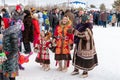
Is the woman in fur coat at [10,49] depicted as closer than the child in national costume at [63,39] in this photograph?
Yes

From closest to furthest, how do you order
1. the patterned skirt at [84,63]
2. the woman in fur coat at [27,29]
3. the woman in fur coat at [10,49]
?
the woman in fur coat at [10,49], the patterned skirt at [84,63], the woman in fur coat at [27,29]

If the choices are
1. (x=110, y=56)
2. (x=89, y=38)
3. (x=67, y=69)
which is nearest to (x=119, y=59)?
(x=110, y=56)

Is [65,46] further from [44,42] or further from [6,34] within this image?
[6,34]

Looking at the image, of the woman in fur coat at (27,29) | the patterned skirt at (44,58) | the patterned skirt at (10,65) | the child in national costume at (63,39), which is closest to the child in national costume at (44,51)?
the patterned skirt at (44,58)

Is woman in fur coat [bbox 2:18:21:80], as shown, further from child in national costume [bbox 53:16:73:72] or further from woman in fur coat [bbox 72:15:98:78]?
child in national costume [bbox 53:16:73:72]

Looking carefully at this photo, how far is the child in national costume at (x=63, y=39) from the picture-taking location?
9.12m

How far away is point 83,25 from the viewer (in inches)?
343

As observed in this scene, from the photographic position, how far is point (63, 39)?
922 centimetres

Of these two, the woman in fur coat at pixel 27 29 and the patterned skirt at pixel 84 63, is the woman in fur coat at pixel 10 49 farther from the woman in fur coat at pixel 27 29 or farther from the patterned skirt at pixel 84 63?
the woman in fur coat at pixel 27 29

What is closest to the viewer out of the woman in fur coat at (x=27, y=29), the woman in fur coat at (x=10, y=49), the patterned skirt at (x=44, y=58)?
the woman in fur coat at (x=10, y=49)

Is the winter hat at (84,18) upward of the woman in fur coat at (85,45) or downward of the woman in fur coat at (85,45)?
upward

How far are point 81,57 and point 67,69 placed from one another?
3.38 feet

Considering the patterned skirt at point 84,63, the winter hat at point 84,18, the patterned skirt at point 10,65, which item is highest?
the winter hat at point 84,18

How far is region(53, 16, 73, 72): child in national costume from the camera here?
9.12 metres
